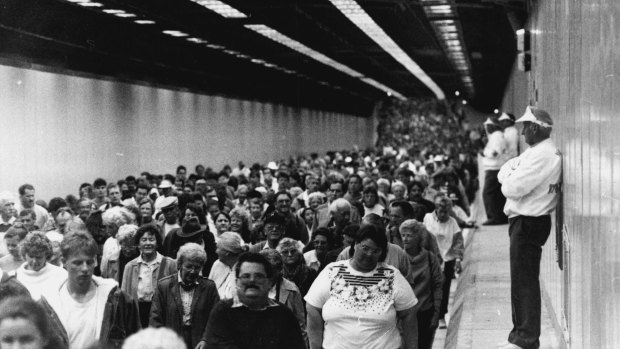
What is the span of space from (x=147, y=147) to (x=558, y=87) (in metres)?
24.2

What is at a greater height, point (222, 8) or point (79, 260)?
point (222, 8)

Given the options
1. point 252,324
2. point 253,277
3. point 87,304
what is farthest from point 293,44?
point 252,324

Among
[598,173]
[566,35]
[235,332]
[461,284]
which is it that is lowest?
[461,284]

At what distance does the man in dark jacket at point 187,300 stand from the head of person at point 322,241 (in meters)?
2.42

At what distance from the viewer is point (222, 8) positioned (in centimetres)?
2475

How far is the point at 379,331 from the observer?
29.2 feet

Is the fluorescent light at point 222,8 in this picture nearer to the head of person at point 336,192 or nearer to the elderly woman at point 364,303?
the head of person at point 336,192

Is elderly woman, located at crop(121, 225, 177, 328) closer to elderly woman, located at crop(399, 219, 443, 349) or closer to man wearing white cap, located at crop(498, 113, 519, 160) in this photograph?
elderly woman, located at crop(399, 219, 443, 349)

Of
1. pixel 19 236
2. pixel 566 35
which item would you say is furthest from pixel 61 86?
pixel 566 35

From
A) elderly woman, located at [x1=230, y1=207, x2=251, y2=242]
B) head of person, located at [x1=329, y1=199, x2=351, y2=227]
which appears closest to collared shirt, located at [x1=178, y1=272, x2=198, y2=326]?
head of person, located at [x1=329, y1=199, x2=351, y2=227]

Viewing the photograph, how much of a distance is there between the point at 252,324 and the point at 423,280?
599 centimetres

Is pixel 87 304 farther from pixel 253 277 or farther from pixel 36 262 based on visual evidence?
pixel 36 262

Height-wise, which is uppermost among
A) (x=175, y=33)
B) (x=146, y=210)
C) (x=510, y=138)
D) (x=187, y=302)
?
(x=175, y=33)

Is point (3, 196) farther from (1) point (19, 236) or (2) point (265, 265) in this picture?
(2) point (265, 265)
